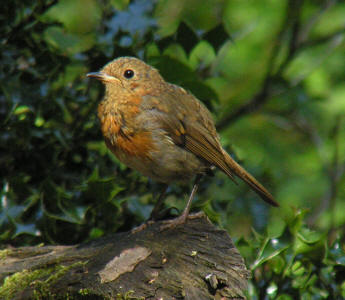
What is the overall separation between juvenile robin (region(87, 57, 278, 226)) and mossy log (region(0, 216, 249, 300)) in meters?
0.50

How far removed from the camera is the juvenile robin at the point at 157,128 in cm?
346

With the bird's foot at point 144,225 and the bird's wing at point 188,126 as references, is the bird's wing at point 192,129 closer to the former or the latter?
the bird's wing at point 188,126

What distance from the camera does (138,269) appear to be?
2.74 metres

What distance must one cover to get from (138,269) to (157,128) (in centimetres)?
106

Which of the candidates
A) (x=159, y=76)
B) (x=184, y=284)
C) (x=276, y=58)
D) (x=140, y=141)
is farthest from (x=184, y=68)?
(x=276, y=58)

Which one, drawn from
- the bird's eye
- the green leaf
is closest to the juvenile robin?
the bird's eye

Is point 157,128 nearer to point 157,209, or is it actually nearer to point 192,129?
point 192,129

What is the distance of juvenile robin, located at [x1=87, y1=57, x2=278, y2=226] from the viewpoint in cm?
346

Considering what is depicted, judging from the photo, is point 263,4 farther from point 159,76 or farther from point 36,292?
point 36,292

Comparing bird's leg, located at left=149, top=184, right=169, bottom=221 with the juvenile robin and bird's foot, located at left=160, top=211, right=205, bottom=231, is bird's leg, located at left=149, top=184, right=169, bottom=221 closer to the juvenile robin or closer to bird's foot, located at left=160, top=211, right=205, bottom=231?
the juvenile robin

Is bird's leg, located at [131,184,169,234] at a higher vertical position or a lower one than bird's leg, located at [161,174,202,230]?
lower

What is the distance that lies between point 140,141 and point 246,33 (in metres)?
2.47

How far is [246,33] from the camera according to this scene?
18.0 ft

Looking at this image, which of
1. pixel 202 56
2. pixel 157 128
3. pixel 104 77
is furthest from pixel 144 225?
pixel 202 56
